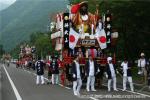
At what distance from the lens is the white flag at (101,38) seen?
26.7 metres

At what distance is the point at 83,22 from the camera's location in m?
27.0

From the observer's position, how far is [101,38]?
26.8m

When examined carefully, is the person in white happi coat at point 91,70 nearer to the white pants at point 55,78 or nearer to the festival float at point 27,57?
the white pants at point 55,78

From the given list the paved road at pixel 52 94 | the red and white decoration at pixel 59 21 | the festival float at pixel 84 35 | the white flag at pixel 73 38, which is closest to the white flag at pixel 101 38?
the festival float at pixel 84 35

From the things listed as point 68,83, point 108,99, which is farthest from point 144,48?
point 108,99

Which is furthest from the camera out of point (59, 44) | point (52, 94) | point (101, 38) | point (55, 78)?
point (55, 78)

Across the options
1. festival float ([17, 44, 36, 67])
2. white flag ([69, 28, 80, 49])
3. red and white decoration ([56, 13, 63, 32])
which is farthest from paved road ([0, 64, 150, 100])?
festival float ([17, 44, 36, 67])

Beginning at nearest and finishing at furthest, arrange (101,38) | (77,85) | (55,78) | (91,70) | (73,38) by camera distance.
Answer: (77,85)
(91,70)
(73,38)
(101,38)
(55,78)

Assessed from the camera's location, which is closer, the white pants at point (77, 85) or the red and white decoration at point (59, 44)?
the white pants at point (77, 85)

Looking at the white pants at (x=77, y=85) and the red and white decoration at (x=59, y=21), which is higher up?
the red and white decoration at (x=59, y=21)

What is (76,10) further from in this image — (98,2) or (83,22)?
(98,2)

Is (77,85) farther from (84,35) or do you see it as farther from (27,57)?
(27,57)

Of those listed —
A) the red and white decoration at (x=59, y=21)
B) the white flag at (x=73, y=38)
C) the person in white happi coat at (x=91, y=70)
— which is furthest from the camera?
the red and white decoration at (x=59, y=21)

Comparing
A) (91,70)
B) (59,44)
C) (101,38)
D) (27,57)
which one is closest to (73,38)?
(101,38)
